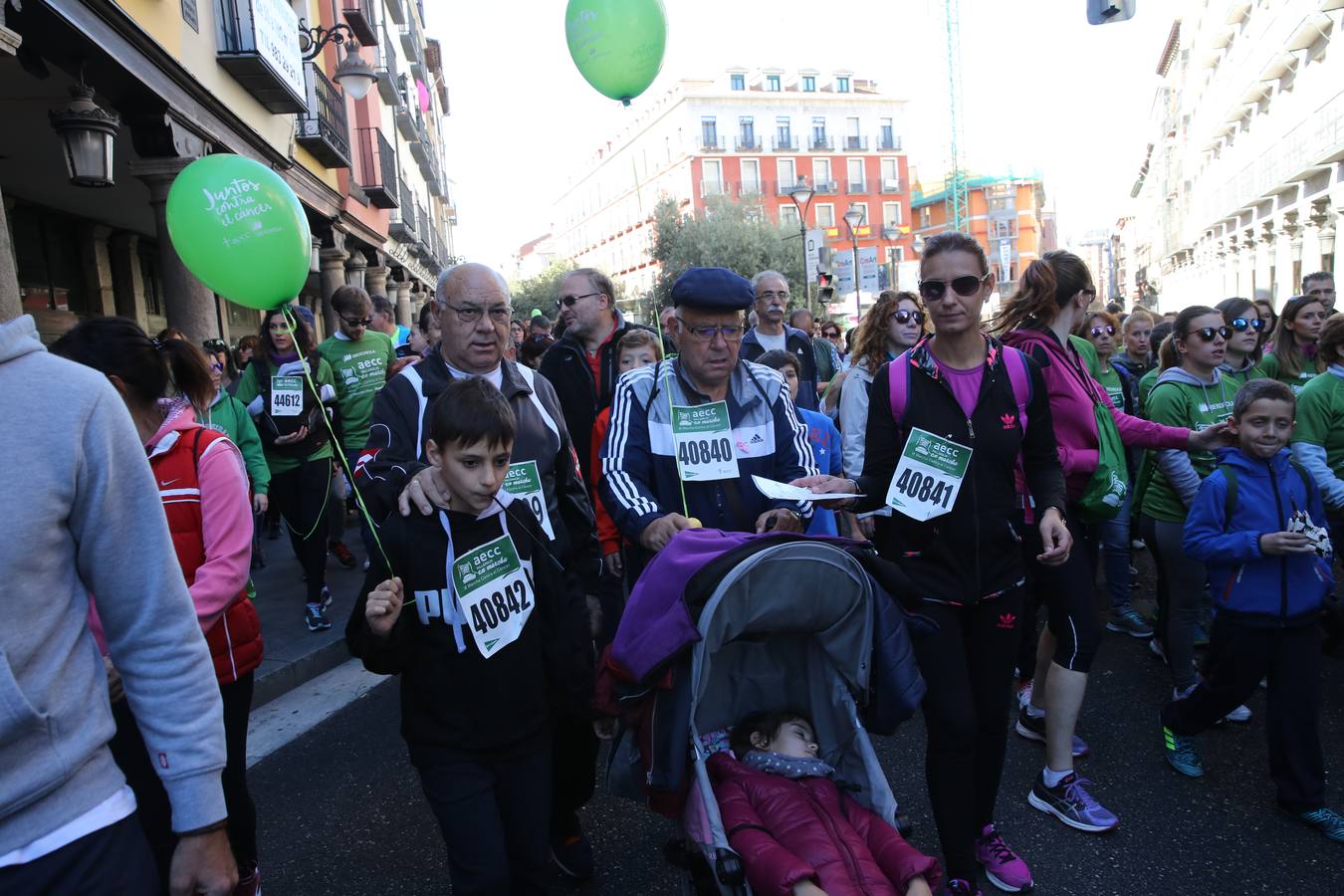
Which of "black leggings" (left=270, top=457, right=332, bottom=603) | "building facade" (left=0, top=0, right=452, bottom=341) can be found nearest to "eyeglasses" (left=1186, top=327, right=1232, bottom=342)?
"black leggings" (left=270, top=457, right=332, bottom=603)

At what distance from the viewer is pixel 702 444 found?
325 cm

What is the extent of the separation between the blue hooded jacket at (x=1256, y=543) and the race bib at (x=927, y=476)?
1386mm

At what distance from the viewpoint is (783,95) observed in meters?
68.5

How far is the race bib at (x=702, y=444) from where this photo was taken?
3.23 metres

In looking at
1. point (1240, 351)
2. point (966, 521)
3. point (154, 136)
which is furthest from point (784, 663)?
point (154, 136)

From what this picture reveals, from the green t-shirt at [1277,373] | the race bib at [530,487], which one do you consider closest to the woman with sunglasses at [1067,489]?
the race bib at [530,487]

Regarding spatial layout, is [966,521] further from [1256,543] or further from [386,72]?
[386,72]

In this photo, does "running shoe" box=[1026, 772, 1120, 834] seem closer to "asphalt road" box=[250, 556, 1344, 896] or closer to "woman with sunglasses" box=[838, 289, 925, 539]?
"asphalt road" box=[250, 556, 1344, 896]

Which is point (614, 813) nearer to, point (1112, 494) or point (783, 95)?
point (1112, 494)

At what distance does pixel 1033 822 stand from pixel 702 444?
2031 mm

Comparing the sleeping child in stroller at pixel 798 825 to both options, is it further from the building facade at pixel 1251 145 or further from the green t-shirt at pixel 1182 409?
the building facade at pixel 1251 145

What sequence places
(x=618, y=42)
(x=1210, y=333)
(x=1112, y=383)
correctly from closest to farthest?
(x=1210, y=333)
(x=1112, y=383)
(x=618, y=42)

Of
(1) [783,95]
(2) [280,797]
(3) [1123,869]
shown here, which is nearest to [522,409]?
(2) [280,797]

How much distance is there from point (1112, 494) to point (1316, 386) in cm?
174
